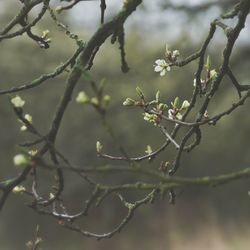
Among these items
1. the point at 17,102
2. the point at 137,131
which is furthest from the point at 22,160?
the point at 137,131

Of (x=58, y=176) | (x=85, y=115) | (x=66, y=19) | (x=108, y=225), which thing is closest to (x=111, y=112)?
(x=85, y=115)

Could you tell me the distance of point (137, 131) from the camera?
10.4 metres

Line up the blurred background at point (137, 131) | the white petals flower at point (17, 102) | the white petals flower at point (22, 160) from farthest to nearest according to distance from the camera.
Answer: the blurred background at point (137, 131) → the white petals flower at point (17, 102) → the white petals flower at point (22, 160)

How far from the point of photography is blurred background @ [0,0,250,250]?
30.7 feet

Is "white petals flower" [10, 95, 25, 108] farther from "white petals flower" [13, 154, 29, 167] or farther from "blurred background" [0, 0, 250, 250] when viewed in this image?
"blurred background" [0, 0, 250, 250]

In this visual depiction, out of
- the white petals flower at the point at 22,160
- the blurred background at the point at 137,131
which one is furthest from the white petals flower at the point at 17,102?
the blurred background at the point at 137,131

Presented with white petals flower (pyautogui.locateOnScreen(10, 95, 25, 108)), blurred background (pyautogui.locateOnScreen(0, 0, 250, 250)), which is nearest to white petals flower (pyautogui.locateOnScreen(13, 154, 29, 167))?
white petals flower (pyautogui.locateOnScreen(10, 95, 25, 108))

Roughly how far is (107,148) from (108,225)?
2379 mm

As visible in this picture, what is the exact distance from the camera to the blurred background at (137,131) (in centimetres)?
935

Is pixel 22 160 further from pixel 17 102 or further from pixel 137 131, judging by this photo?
pixel 137 131

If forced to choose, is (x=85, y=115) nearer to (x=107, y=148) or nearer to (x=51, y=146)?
(x=107, y=148)

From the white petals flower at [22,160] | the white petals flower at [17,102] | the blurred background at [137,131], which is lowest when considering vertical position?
the white petals flower at [22,160]

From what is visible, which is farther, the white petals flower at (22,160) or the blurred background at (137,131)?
the blurred background at (137,131)

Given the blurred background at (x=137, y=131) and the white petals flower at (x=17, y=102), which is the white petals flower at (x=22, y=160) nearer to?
the white petals flower at (x=17, y=102)
